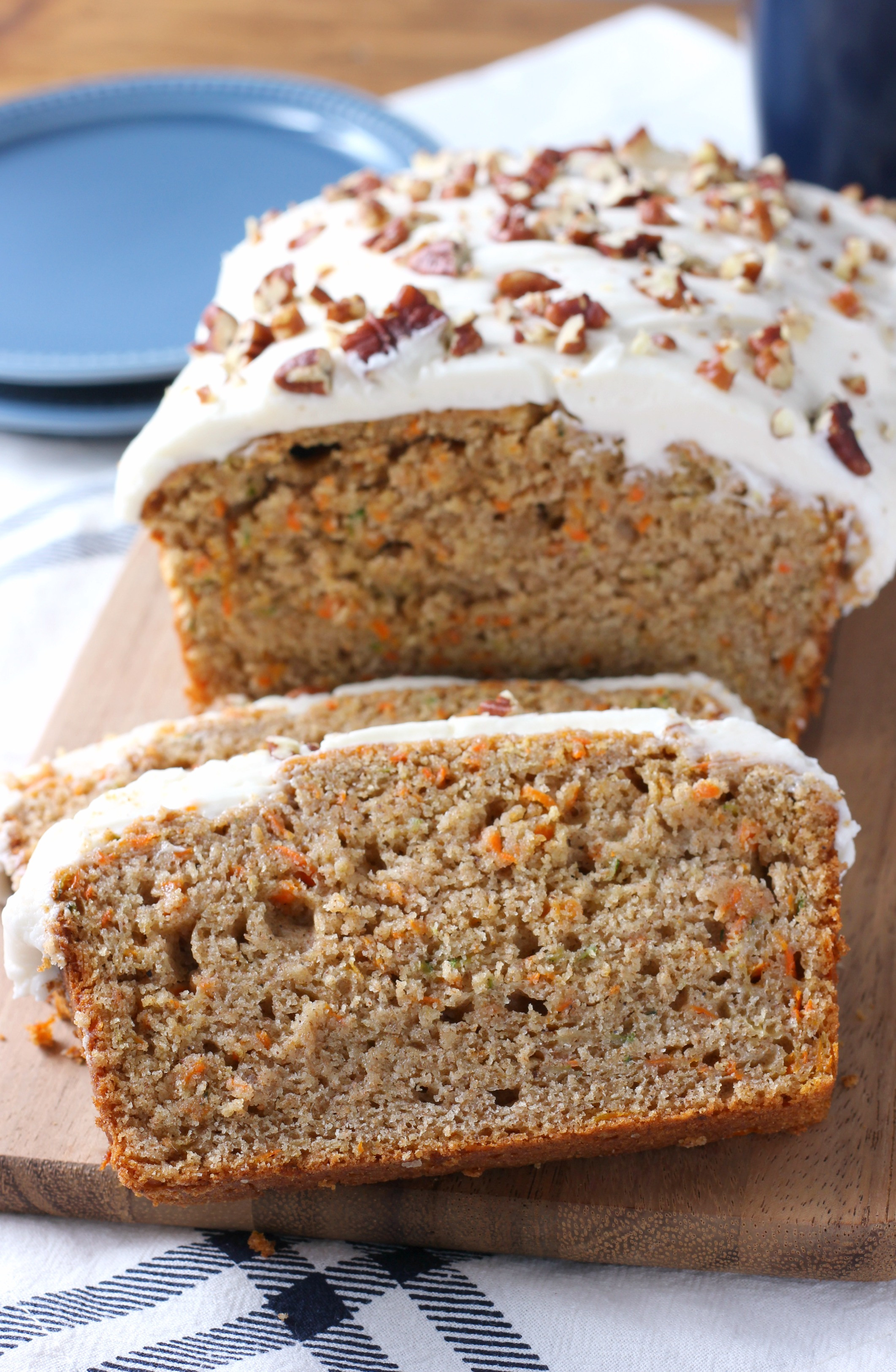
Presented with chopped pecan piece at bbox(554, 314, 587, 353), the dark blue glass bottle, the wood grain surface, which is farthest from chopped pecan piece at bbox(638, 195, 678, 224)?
the wood grain surface

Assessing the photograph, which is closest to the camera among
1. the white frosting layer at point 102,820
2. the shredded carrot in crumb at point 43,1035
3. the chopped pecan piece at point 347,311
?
the white frosting layer at point 102,820

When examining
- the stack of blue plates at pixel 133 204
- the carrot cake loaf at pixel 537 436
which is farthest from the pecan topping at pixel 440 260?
the stack of blue plates at pixel 133 204

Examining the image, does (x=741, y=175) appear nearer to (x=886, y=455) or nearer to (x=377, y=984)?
(x=886, y=455)

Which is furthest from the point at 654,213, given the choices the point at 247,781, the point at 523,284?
the point at 247,781

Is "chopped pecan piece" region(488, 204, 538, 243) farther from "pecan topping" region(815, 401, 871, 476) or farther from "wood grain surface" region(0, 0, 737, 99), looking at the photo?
"wood grain surface" region(0, 0, 737, 99)

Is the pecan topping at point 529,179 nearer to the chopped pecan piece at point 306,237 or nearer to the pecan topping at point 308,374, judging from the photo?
the chopped pecan piece at point 306,237

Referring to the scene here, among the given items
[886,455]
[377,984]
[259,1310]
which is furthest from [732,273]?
[259,1310]

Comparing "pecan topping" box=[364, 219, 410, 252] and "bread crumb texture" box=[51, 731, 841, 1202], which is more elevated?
"pecan topping" box=[364, 219, 410, 252]
